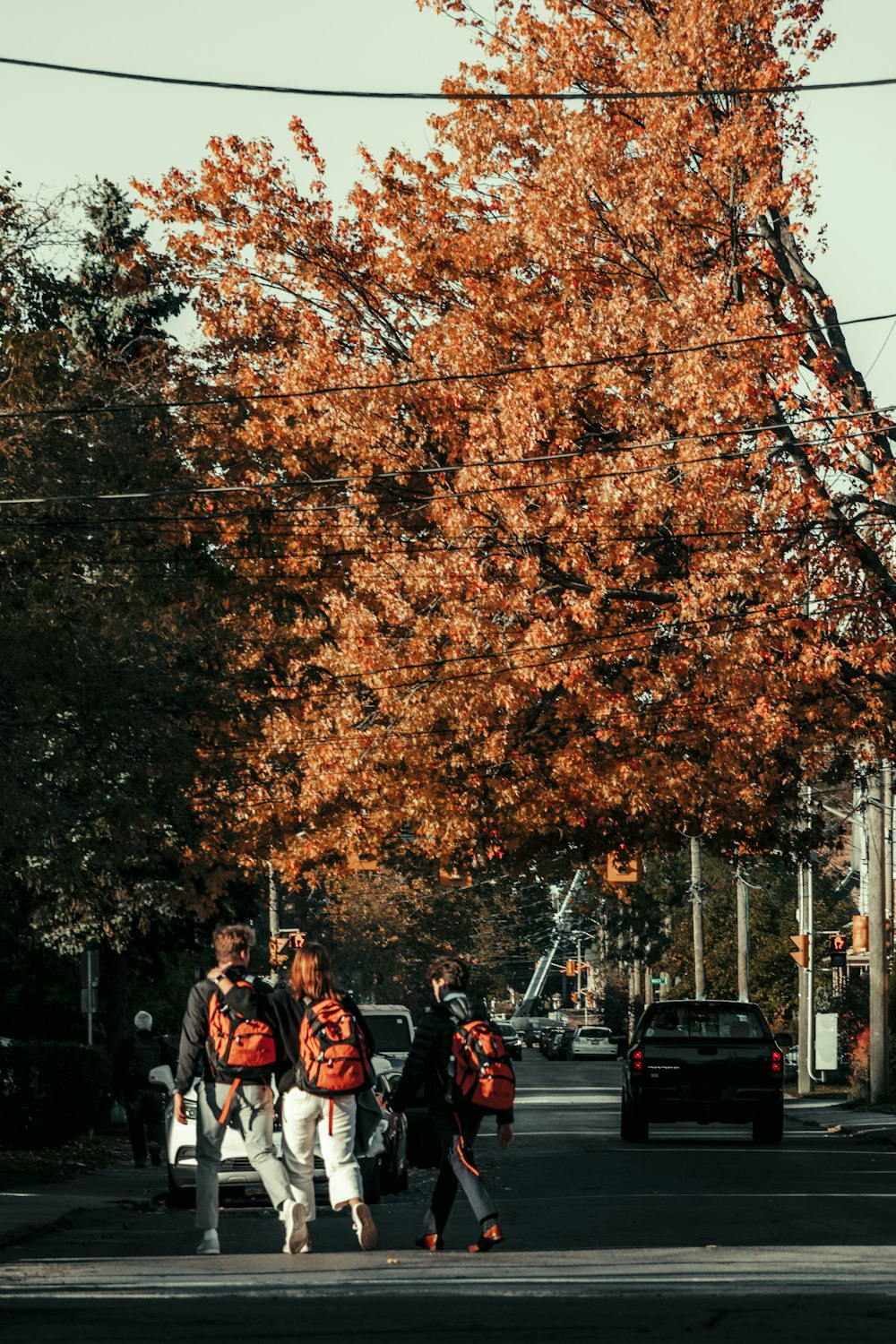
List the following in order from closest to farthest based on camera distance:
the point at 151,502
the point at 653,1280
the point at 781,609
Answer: the point at 653,1280, the point at 781,609, the point at 151,502

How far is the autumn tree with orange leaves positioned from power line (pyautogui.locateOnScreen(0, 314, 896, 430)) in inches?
2.4

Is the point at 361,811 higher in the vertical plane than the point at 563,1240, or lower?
higher

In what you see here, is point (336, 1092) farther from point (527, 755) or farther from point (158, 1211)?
point (527, 755)

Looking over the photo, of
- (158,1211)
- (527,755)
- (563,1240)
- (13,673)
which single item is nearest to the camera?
(563,1240)

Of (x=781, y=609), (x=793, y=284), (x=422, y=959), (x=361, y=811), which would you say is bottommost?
(x=422, y=959)

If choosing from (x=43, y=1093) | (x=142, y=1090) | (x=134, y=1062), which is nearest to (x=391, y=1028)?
(x=142, y=1090)

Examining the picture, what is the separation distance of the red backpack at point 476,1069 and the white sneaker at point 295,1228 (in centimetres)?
107

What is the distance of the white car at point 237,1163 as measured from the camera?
15047 millimetres

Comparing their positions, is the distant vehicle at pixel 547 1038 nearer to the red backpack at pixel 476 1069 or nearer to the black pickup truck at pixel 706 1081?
the black pickup truck at pixel 706 1081

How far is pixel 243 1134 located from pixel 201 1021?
0.69 metres

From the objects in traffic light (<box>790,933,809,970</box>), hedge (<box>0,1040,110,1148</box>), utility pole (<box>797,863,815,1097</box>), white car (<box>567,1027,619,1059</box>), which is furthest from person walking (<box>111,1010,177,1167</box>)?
white car (<box>567,1027,619,1059</box>)

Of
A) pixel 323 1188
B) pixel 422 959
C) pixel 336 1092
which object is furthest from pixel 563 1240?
pixel 422 959

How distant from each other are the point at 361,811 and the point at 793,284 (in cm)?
906

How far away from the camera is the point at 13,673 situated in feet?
58.6
